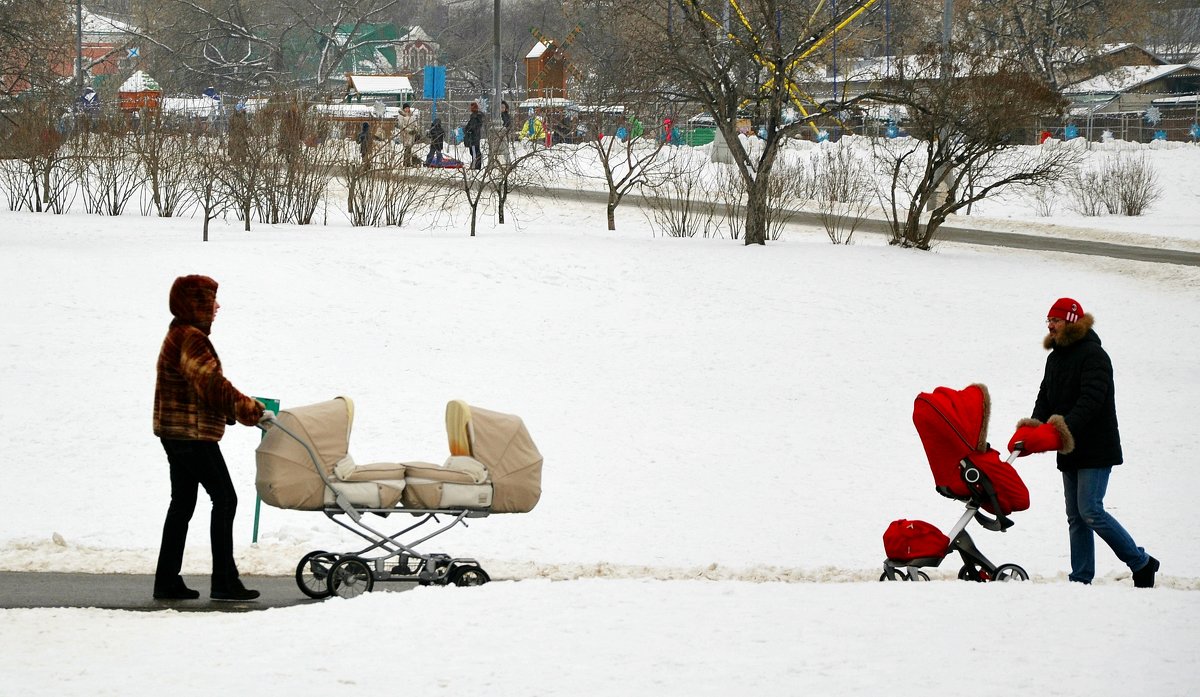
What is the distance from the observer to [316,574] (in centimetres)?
777

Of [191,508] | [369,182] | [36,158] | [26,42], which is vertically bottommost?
[191,508]

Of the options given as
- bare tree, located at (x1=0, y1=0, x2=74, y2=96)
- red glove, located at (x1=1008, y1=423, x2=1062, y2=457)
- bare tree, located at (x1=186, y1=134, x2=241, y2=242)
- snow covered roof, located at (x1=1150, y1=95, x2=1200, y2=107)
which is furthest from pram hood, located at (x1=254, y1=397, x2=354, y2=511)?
snow covered roof, located at (x1=1150, y1=95, x2=1200, y2=107)

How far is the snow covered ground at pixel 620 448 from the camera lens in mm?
6027

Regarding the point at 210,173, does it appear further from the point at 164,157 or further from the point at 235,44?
the point at 235,44

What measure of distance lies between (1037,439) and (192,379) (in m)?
4.61

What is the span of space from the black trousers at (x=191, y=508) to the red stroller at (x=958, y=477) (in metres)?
3.69

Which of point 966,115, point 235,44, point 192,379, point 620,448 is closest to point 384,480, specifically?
point 192,379

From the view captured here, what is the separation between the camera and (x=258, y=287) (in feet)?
54.7

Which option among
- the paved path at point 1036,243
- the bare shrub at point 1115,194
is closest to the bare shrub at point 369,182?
the paved path at point 1036,243

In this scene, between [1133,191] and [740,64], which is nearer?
[740,64]

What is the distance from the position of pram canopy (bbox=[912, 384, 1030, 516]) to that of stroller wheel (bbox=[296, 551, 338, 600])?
3335 mm

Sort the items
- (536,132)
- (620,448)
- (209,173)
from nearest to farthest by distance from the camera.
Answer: (620,448) → (209,173) → (536,132)

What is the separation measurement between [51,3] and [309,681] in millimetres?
21528

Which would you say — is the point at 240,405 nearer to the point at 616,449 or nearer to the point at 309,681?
the point at 309,681
